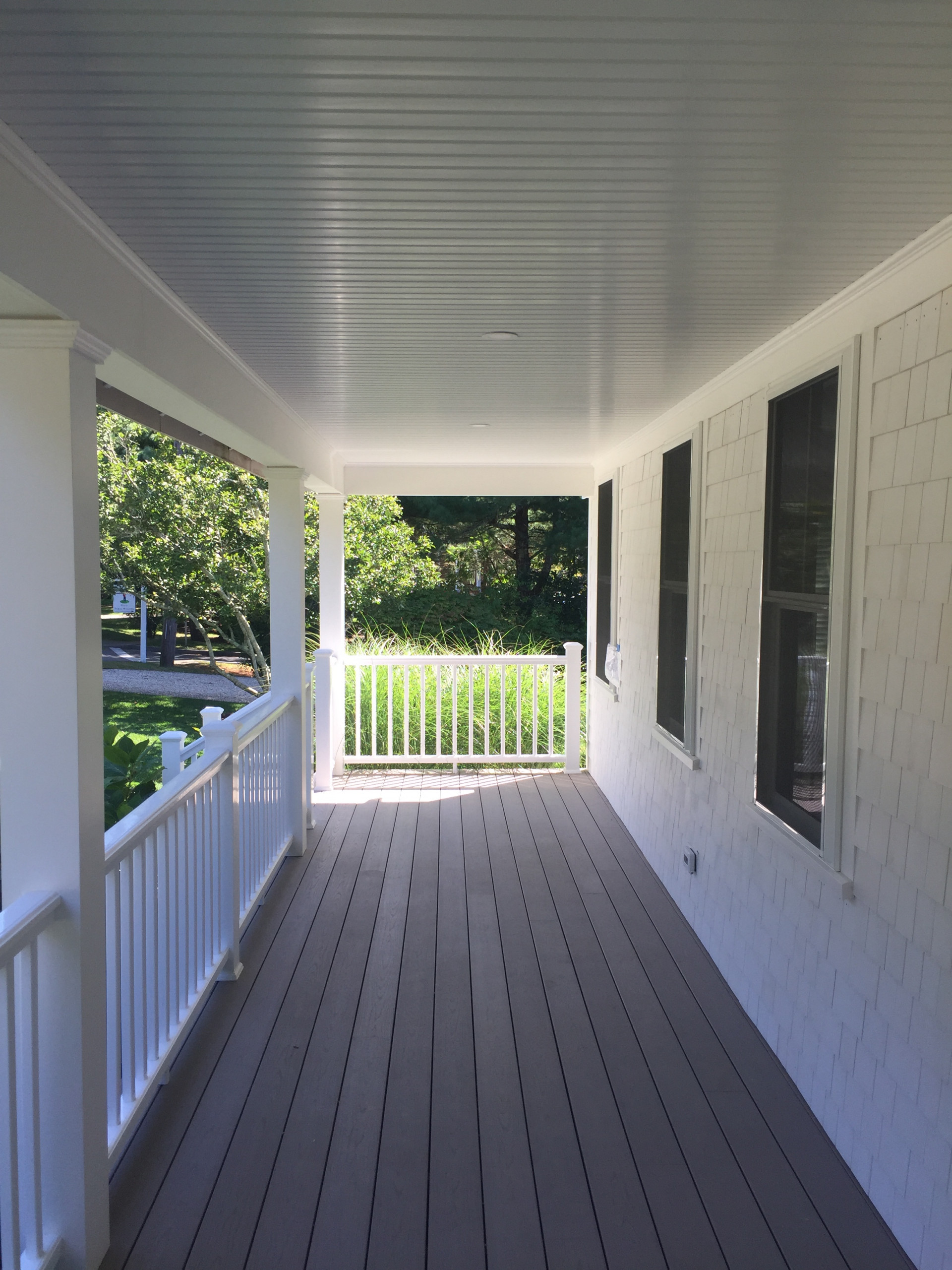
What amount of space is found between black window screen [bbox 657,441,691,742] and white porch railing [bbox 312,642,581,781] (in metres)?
2.50

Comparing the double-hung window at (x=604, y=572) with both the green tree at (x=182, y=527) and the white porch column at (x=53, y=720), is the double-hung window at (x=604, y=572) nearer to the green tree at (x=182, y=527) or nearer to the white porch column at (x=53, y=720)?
the green tree at (x=182, y=527)

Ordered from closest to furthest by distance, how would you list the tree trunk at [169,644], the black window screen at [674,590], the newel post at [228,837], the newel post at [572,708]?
1. the newel post at [228,837]
2. the black window screen at [674,590]
3. the newel post at [572,708]
4. the tree trunk at [169,644]

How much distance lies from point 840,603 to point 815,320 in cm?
102

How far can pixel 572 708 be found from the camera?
8.25 m

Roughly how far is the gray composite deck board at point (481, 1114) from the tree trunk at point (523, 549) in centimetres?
1216

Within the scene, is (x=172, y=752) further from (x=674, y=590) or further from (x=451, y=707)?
(x=451, y=707)

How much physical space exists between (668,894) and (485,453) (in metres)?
3.92

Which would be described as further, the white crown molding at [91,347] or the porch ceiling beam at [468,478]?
the porch ceiling beam at [468,478]

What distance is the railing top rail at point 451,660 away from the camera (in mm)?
8102

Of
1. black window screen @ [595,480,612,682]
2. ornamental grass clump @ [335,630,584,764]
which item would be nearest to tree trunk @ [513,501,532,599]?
ornamental grass clump @ [335,630,584,764]

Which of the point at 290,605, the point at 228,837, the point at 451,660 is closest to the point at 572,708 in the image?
the point at 451,660

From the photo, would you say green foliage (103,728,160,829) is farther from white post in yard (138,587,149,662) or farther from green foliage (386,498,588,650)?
green foliage (386,498,588,650)

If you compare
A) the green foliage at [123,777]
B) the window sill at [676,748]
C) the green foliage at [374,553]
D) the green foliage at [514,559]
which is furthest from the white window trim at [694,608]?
the green foliage at [514,559]

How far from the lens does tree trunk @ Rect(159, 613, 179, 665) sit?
15.6 m
